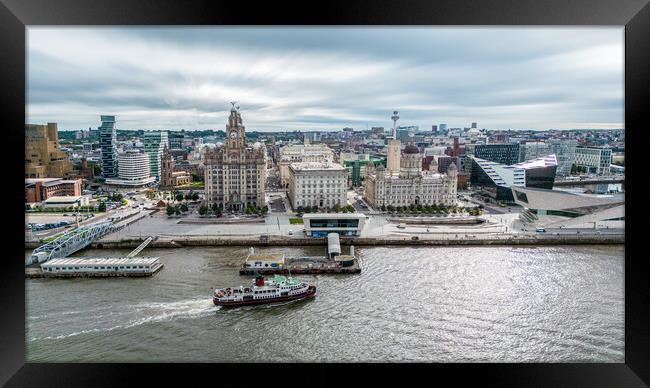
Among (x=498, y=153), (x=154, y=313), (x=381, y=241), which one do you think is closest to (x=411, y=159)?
(x=498, y=153)

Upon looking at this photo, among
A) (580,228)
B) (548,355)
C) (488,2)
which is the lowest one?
(548,355)

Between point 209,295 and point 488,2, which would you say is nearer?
point 488,2

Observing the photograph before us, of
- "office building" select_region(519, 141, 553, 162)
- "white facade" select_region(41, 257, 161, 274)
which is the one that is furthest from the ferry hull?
"office building" select_region(519, 141, 553, 162)

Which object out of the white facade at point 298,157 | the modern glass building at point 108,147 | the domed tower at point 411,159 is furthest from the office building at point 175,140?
the domed tower at point 411,159

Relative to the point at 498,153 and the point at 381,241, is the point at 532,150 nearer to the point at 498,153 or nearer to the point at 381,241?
the point at 498,153

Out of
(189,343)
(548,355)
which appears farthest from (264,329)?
(548,355)

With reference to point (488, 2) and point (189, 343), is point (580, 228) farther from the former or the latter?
point (488, 2)
